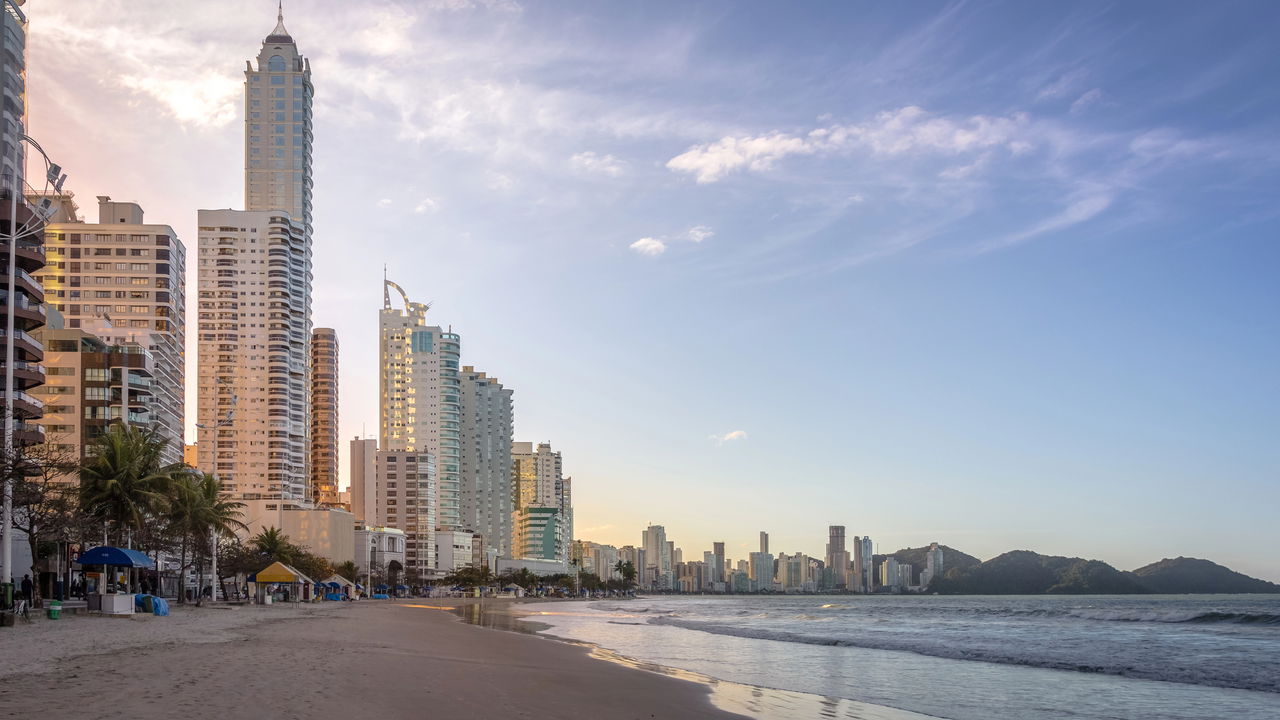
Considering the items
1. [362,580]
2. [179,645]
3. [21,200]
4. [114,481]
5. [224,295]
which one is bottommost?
[362,580]

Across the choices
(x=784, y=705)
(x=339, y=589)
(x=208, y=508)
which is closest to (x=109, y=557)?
(x=208, y=508)

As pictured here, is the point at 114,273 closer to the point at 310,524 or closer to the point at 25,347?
the point at 310,524

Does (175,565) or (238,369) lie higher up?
(238,369)

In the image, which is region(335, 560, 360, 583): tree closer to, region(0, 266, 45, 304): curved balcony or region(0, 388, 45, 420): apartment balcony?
region(0, 388, 45, 420): apartment balcony

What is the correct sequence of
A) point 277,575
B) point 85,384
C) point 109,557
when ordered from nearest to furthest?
point 109,557 < point 277,575 < point 85,384

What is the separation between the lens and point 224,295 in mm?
193875

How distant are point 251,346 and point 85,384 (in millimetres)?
102476

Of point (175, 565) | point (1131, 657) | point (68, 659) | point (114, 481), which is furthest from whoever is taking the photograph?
point (175, 565)

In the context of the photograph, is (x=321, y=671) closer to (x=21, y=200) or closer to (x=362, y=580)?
(x=21, y=200)

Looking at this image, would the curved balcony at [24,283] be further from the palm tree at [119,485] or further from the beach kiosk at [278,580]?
the beach kiosk at [278,580]

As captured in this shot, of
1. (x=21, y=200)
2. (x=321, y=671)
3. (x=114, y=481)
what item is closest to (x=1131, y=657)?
(x=321, y=671)

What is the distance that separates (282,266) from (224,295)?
12.4m

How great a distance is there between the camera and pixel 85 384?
9525cm

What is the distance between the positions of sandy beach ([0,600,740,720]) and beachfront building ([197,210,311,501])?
17149cm
